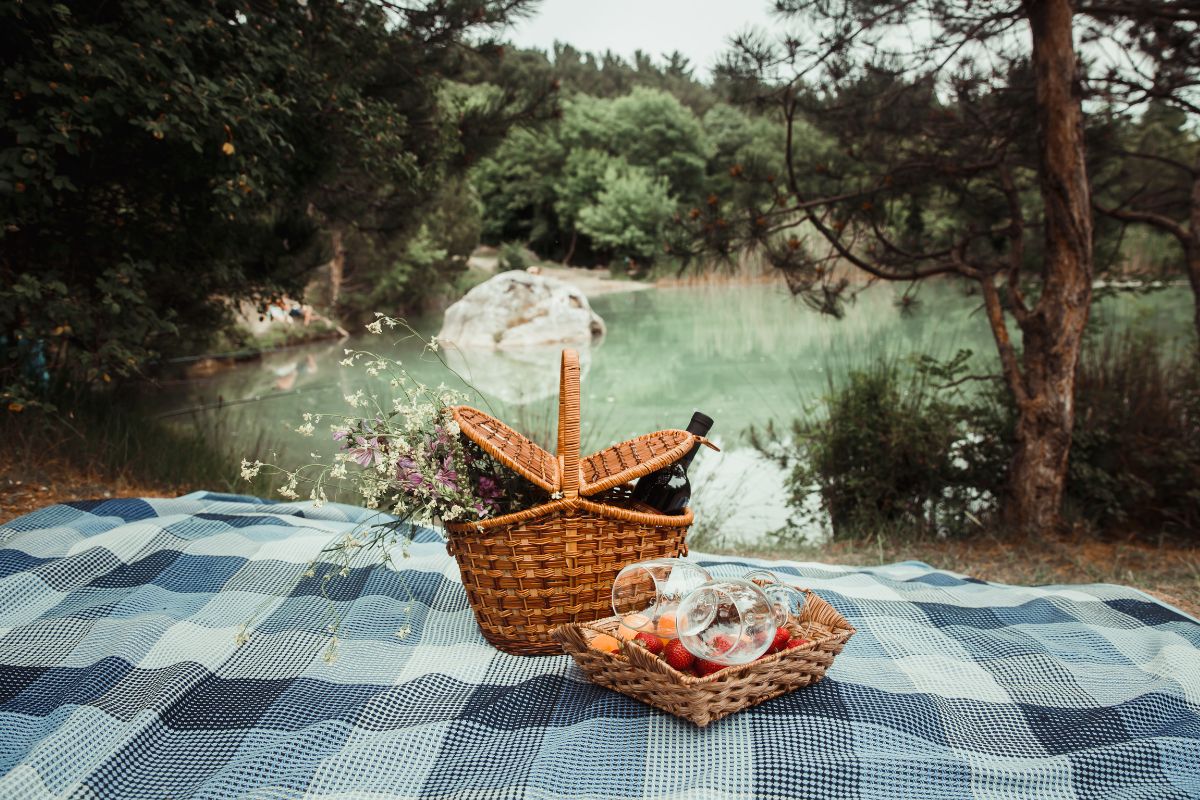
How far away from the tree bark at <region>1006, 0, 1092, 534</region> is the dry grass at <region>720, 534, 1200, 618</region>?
0.63ft

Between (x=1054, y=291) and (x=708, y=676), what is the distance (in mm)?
3389

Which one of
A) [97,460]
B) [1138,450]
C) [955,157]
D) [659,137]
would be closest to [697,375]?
[955,157]

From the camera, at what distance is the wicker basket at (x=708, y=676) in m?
1.35

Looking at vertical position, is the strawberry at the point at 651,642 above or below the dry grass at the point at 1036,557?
above

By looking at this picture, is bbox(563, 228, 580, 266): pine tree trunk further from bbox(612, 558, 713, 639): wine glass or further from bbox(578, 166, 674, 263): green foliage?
bbox(612, 558, 713, 639): wine glass

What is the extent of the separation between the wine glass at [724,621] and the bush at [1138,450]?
3.58m

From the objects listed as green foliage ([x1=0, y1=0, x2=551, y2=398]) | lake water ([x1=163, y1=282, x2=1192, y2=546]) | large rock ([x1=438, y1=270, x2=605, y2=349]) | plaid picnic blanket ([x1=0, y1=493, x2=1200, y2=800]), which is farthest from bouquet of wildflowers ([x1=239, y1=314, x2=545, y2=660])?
large rock ([x1=438, y1=270, x2=605, y2=349])

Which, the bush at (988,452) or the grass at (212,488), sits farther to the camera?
the bush at (988,452)

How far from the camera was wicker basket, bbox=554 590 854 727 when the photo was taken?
1351mm

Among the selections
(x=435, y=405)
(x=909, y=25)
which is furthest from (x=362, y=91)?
(x=435, y=405)

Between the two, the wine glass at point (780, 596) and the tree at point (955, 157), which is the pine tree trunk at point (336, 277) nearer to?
the tree at point (955, 157)

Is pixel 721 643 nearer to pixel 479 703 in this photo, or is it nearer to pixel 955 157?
pixel 479 703

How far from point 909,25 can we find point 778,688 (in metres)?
3.75

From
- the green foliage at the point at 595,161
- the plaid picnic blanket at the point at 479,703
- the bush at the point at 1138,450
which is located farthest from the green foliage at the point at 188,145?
the green foliage at the point at 595,161
